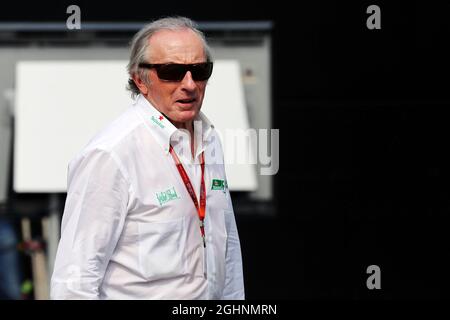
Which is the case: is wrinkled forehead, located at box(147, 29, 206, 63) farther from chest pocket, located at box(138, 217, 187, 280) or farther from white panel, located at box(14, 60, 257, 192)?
white panel, located at box(14, 60, 257, 192)

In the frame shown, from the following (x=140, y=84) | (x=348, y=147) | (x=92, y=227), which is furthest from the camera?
(x=348, y=147)

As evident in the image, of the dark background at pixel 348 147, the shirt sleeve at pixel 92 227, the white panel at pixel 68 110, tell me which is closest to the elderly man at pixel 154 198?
the shirt sleeve at pixel 92 227

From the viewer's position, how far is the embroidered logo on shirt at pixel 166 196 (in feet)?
8.14

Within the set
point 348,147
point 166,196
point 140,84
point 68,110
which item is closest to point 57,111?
point 68,110

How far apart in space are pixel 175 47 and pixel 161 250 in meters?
0.60

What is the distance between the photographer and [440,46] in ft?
20.2

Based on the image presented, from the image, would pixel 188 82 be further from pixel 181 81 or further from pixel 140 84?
pixel 140 84

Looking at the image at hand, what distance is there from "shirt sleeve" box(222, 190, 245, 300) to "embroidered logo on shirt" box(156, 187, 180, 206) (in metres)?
0.26

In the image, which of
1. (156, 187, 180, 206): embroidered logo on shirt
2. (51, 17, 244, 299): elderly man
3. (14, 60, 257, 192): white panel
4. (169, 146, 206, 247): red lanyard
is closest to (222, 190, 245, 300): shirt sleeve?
(51, 17, 244, 299): elderly man

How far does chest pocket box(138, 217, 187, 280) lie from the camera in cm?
245

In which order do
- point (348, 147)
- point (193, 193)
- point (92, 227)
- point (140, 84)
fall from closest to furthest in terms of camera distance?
point (92, 227), point (193, 193), point (140, 84), point (348, 147)

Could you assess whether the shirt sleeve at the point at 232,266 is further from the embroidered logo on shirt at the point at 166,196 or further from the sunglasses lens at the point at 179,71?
the sunglasses lens at the point at 179,71

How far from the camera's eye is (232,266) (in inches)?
108

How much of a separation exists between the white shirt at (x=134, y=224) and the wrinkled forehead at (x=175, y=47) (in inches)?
6.4
